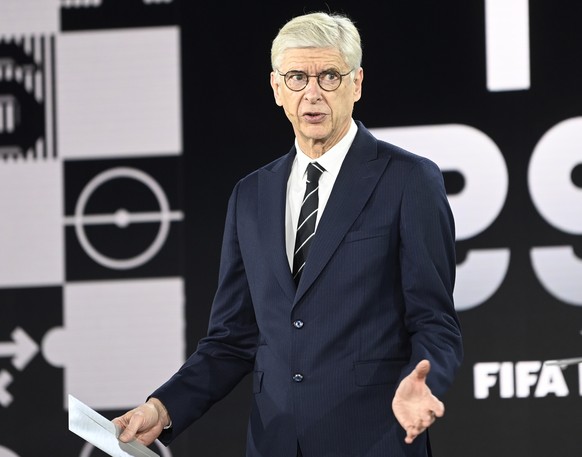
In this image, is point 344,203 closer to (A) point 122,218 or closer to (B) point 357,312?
(B) point 357,312

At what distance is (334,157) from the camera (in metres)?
2.06

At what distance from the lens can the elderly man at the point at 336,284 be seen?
190 centimetres

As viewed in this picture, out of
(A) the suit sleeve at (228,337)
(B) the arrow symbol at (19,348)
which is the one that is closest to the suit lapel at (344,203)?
(A) the suit sleeve at (228,337)

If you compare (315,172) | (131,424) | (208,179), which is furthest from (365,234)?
(208,179)

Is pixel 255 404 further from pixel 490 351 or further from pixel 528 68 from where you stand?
pixel 528 68

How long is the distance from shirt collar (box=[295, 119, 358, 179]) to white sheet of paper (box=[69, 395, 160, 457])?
2.12 ft

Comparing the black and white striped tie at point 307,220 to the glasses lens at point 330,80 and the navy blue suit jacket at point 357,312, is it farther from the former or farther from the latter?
the glasses lens at point 330,80

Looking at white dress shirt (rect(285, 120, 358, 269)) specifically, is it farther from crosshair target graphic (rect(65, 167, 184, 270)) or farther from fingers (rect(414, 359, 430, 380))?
crosshair target graphic (rect(65, 167, 184, 270))

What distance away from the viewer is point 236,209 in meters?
2.18

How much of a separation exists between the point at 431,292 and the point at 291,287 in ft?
0.89

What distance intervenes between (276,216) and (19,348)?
2.17 metres

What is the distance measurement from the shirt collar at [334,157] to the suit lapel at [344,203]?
0.03 meters

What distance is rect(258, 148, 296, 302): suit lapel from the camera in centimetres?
196

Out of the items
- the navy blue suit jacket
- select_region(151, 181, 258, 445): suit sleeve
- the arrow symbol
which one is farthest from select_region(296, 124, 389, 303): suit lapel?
the arrow symbol
